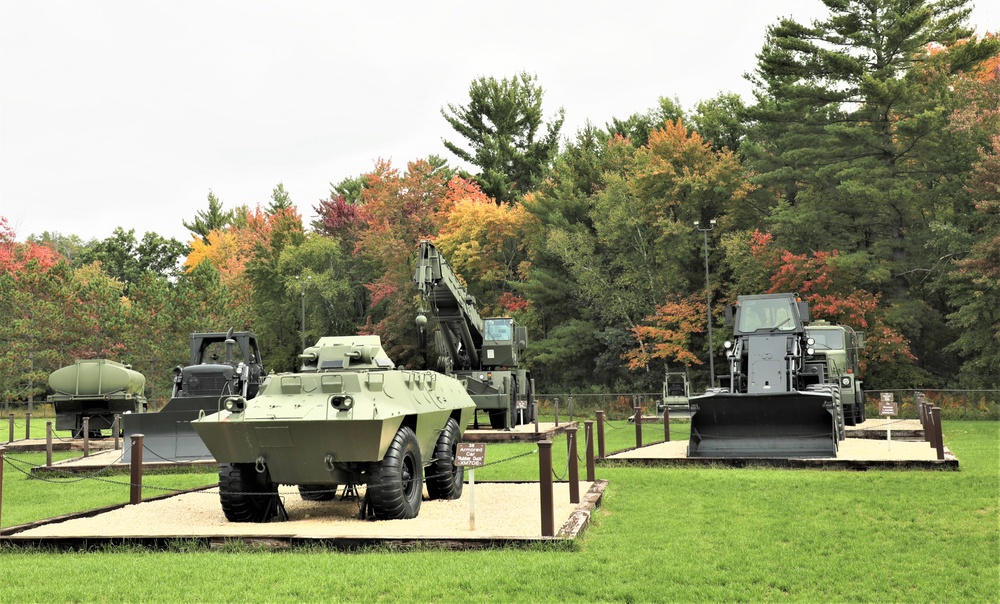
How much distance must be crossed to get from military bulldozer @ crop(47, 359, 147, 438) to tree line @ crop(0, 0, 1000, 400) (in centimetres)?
1729

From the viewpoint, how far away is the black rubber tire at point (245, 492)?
457 inches

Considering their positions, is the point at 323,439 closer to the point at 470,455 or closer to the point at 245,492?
the point at 245,492

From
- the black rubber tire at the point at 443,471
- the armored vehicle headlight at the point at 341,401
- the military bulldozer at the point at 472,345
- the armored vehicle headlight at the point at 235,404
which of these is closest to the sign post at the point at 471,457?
the armored vehicle headlight at the point at 341,401

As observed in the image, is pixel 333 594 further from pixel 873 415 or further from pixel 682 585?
pixel 873 415

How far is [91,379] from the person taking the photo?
2798 cm

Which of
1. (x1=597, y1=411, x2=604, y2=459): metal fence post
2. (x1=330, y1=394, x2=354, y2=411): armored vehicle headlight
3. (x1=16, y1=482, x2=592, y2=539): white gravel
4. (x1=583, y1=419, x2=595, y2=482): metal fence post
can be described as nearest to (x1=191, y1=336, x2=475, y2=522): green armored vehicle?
(x1=330, y1=394, x2=354, y2=411): armored vehicle headlight

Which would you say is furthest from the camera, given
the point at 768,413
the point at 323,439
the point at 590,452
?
the point at 768,413

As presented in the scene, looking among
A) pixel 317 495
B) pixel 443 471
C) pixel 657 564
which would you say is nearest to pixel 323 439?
pixel 443 471

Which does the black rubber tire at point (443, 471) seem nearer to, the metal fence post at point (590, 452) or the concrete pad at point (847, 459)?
the metal fence post at point (590, 452)

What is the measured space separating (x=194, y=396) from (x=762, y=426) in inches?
460

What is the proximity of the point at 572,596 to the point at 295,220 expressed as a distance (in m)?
57.7

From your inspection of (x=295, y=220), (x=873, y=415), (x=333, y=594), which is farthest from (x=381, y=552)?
(x=295, y=220)

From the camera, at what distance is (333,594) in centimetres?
784

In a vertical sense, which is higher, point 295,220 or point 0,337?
point 295,220
